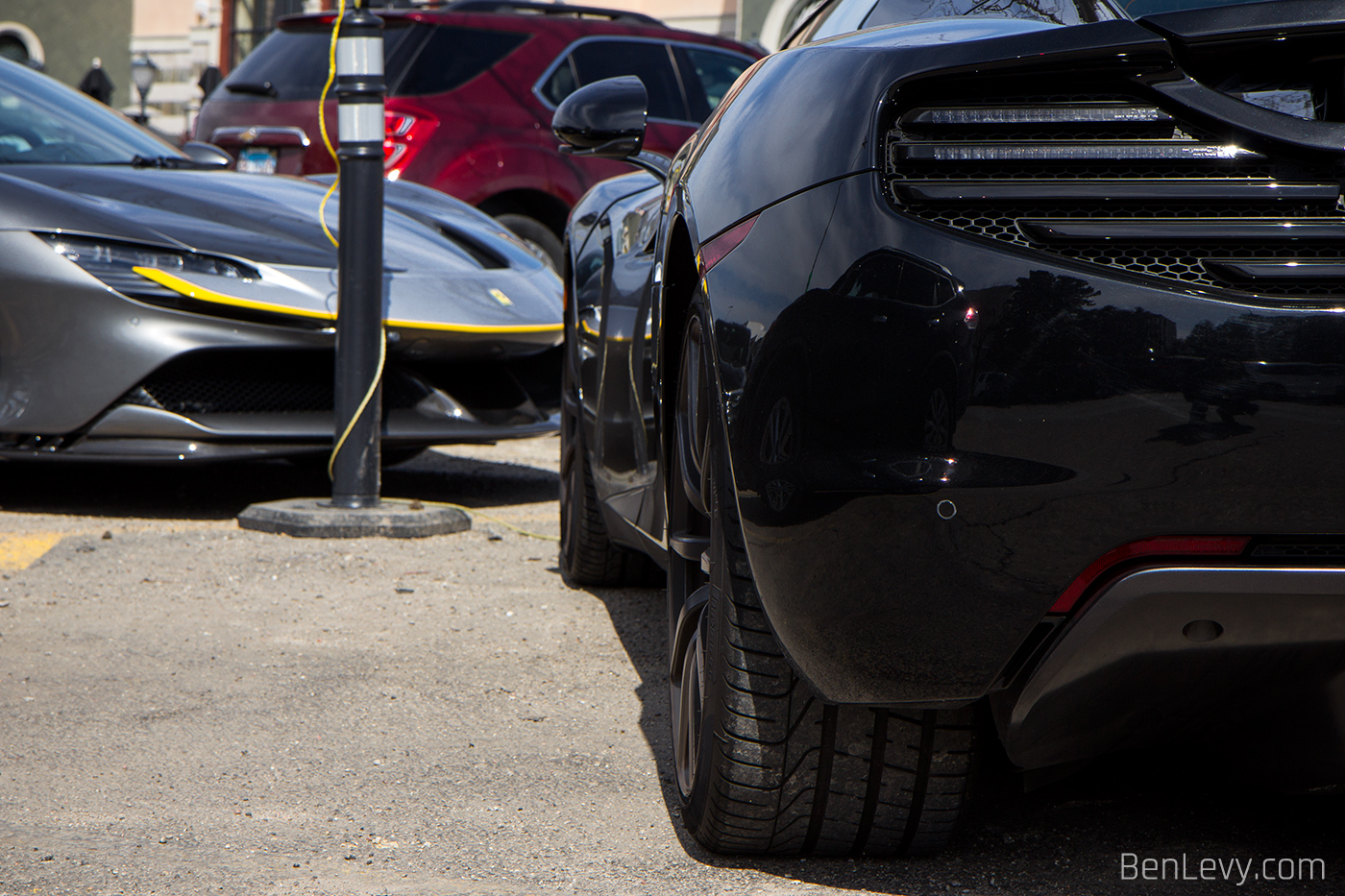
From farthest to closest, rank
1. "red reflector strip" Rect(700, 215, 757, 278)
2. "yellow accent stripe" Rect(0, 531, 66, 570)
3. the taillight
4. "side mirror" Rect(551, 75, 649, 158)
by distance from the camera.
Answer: the taillight → "yellow accent stripe" Rect(0, 531, 66, 570) → "side mirror" Rect(551, 75, 649, 158) → "red reflector strip" Rect(700, 215, 757, 278)

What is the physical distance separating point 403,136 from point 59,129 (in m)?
2.48

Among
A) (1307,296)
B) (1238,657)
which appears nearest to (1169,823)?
(1238,657)

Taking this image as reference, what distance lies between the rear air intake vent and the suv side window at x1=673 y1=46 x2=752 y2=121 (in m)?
7.09

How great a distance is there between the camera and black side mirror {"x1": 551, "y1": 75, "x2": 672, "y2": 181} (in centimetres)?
274

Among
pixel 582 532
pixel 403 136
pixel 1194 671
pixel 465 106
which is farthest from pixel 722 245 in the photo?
pixel 465 106

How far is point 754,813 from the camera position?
6.23 feet

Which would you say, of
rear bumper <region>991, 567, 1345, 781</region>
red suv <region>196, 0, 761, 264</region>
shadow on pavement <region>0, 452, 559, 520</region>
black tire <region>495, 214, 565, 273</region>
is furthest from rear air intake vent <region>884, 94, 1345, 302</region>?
black tire <region>495, 214, 565, 273</region>

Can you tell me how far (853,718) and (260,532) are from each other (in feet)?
9.01

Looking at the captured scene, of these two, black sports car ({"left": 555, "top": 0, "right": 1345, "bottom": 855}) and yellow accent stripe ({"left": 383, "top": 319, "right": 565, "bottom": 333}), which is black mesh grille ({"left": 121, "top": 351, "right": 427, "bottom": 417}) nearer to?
yellow accent stripe ({"left": 383, "top": 319, "right": 565, "bottom": 333})

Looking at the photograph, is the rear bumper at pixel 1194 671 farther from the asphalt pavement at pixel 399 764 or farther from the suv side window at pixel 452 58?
the suv side window at pixel 452 58

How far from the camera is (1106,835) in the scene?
2.17 m

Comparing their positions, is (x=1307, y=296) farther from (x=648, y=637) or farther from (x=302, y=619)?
(x=302, y=619)

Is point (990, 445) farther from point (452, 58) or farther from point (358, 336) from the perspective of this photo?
point (452, 58)

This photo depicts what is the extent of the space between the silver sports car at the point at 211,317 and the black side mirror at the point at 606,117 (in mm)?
1648
